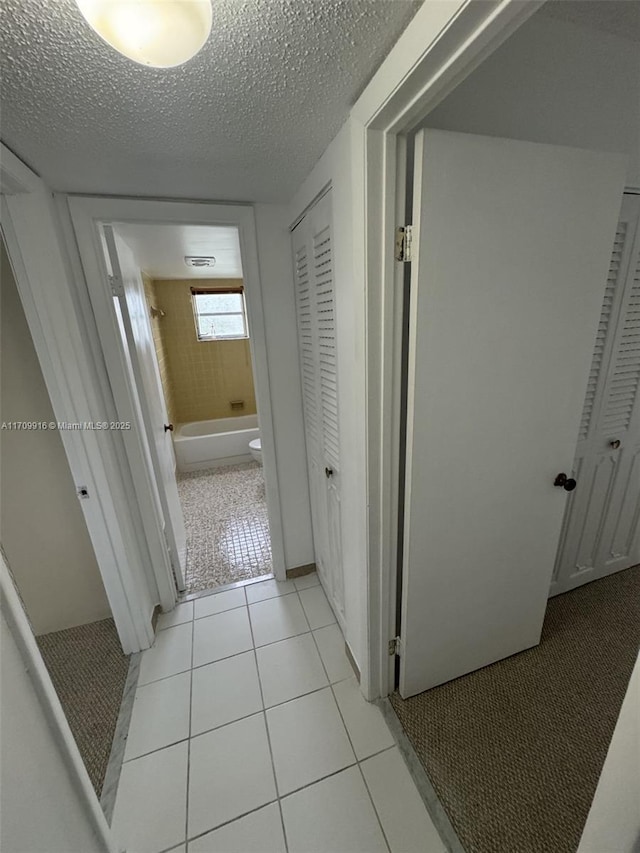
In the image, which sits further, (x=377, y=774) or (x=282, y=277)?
(x=282, y=277)

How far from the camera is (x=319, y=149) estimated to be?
42.3 inches

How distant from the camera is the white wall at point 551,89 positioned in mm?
876

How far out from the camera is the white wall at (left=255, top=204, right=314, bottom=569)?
1.56 m

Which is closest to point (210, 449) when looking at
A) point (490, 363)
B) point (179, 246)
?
point (179, 246)

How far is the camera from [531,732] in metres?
1.25

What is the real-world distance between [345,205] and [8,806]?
56.6 inches

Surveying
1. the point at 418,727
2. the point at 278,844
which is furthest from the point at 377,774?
the point at 278,844

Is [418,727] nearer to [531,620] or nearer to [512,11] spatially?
[531,620]

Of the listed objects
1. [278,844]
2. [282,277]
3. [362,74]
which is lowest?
[278,844]

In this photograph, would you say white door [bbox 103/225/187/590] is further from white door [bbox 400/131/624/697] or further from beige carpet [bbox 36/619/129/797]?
white door [bbox 400/131/624/697]

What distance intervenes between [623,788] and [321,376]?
4.21 feet

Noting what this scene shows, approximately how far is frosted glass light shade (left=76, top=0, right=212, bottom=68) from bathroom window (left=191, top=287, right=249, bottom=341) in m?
3.62

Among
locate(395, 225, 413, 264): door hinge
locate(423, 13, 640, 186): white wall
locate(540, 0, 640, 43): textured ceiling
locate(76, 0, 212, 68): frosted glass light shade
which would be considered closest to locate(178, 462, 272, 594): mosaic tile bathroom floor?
locate(395, 225, 413, 264): door hinge

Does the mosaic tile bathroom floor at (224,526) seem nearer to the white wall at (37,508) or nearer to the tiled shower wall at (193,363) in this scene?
the white wall at (37,508)
